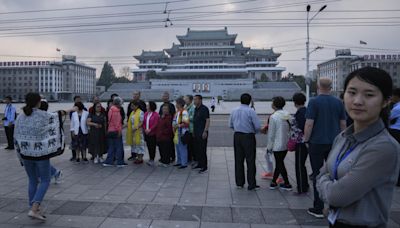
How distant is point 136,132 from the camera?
8789mm

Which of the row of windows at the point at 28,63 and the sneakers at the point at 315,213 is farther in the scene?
the row of windows at the point at 28,63

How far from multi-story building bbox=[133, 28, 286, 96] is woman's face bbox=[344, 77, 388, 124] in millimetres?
80731

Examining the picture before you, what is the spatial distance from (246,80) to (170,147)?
7641 cm

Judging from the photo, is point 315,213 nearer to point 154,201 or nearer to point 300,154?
point 300,154

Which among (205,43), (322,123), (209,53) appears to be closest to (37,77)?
(205,43)

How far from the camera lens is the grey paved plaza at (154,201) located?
14.8 feet

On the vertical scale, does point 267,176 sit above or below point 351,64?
below

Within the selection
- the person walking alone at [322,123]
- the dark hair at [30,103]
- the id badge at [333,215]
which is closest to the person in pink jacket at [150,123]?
the dark hair at [30,103]

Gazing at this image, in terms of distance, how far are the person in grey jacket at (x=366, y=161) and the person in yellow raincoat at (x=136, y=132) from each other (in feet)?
23.4

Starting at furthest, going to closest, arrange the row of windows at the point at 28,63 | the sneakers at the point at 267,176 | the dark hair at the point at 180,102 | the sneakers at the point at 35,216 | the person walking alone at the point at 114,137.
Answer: the row of windows at the point at 28,63, the person walking alone at the point at 114,137, the dark hair at the point at 180,102, the sneakers at the point at 267,176, the sneakers at the point at 35,216

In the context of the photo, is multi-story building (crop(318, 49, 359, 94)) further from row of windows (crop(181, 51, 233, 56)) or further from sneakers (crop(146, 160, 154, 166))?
sneakers (crop(146, 160, 154, 166))

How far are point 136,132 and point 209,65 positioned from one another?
8148 centimetres

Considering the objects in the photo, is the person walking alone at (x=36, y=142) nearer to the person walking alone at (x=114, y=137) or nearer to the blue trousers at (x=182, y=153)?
the person walking alone at (x=114, y=137)

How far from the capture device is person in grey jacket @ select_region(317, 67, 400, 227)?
69.1 inches
